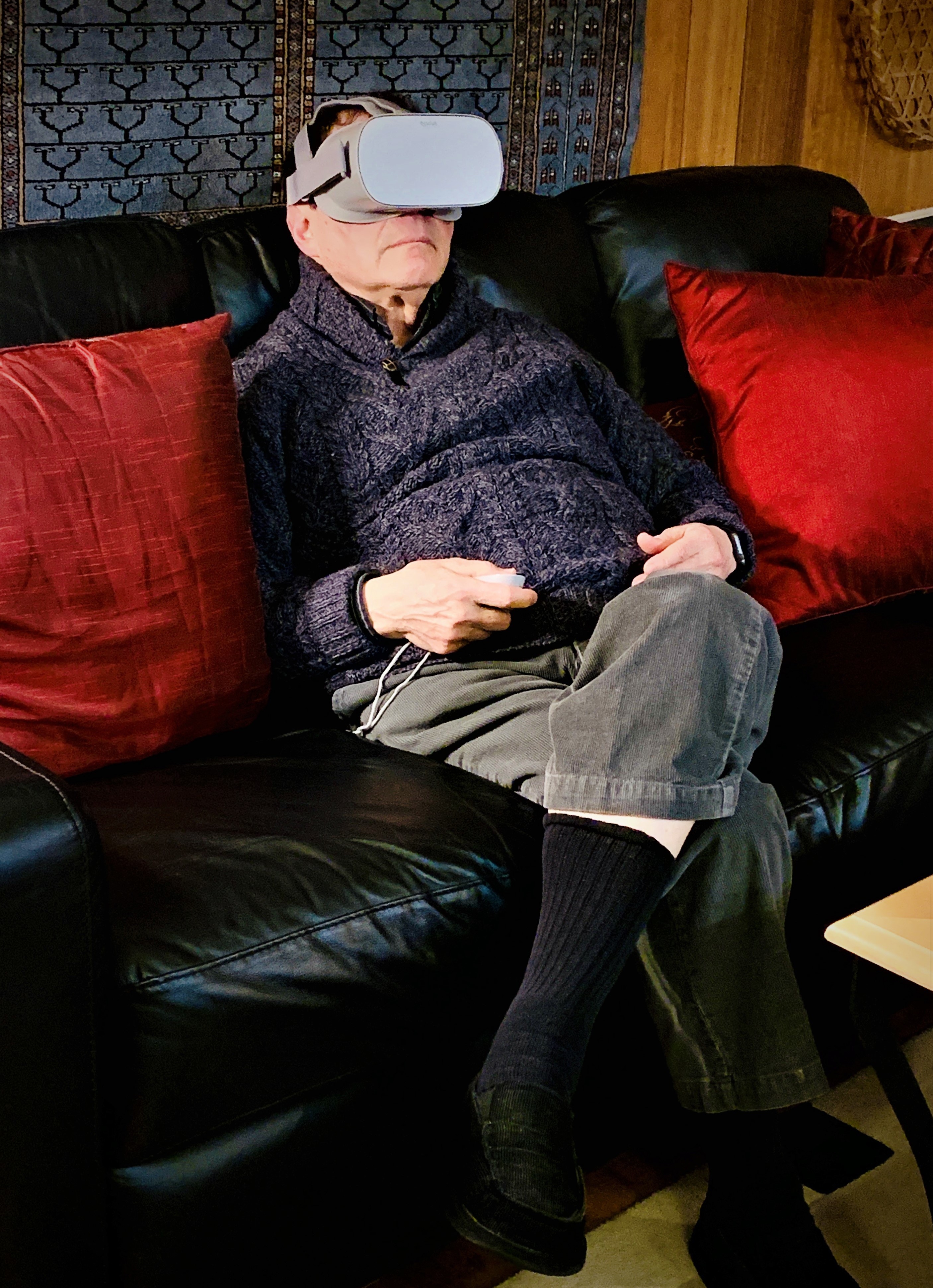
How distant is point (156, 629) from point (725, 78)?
74.3 inches

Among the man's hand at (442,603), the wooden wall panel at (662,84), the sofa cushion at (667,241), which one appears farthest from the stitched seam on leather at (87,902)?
the wooden wall panel at (662,84)

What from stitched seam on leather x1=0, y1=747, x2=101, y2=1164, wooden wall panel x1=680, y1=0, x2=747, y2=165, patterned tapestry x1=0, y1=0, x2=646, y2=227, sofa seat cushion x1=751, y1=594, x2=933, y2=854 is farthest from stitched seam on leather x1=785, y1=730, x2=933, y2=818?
wooden wall panel x1=680, y1=0, x2=747, y2=165

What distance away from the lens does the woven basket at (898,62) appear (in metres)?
2.81

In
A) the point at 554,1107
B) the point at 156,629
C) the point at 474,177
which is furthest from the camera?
the point at 474,177

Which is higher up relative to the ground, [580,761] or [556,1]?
[556,1]

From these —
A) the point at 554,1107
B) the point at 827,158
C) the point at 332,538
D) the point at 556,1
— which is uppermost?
the point at 556,1

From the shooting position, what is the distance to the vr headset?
1646 mm

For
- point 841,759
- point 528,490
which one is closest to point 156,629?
point 528,490

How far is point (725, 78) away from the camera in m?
2.67

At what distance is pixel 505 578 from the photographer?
1482 millimetres

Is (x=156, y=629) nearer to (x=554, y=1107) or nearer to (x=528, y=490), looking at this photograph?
(x=528, y=490)

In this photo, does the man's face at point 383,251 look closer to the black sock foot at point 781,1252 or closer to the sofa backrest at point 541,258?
the sofa backrest at point 541,258

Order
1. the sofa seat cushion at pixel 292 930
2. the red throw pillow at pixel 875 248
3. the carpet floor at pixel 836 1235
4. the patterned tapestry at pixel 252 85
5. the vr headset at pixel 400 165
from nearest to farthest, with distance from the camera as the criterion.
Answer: the sofa seat cushion at pixel 292 930, the carpet floor at pixel 836 1235, the vr headset at pixel 400 165, the patterned tapestry at pixel 252 85, the red throw pillow at pixel 875 248

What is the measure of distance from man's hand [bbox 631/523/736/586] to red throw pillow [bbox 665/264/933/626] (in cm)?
23
